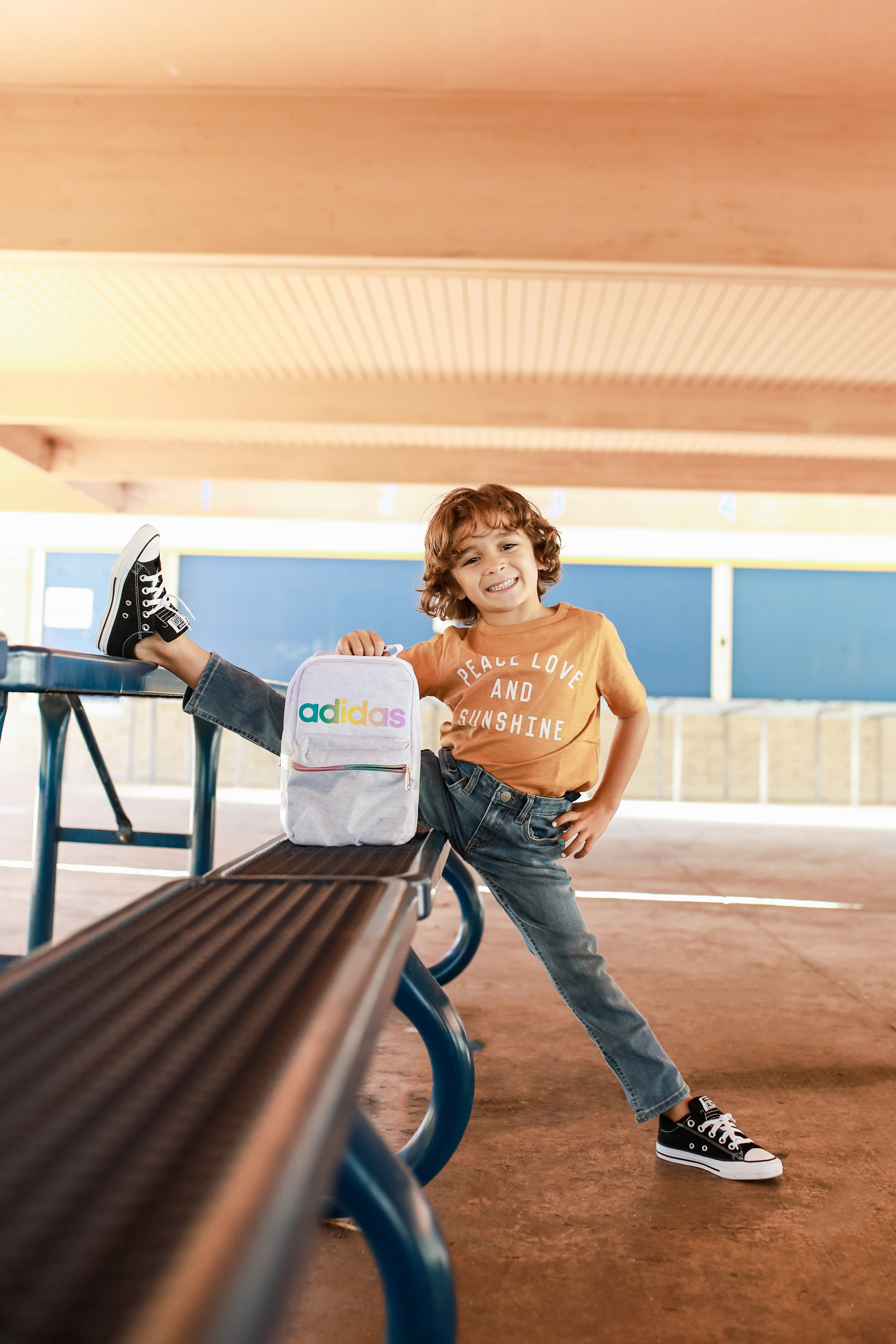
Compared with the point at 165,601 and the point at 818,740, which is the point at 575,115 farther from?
the point at 818,740

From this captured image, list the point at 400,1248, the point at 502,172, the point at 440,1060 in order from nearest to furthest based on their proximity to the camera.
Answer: the point at 400,1248, the point at 440,1060, the point at 502,172

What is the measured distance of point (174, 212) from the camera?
4.29 m

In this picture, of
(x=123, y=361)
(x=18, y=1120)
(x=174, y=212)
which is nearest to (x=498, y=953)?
(x=18, y=1120)

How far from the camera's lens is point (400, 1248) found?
2.02 feet

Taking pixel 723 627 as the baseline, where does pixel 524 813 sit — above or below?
below

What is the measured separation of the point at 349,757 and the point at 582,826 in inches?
18.3

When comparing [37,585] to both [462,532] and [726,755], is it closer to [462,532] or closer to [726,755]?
[726,755]

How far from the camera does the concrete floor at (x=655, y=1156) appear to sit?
115 centimetres

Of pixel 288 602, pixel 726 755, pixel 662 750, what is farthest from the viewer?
pixel 288 602

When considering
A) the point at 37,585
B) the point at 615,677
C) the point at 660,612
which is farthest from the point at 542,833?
the point at 37,585

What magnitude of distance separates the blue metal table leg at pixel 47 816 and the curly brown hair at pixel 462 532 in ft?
2.96

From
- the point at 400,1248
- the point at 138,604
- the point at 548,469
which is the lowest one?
the point at 400,1248

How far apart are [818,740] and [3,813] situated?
30.2ft

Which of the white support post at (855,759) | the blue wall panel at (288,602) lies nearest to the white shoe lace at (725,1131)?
the white support post at (855,759)
